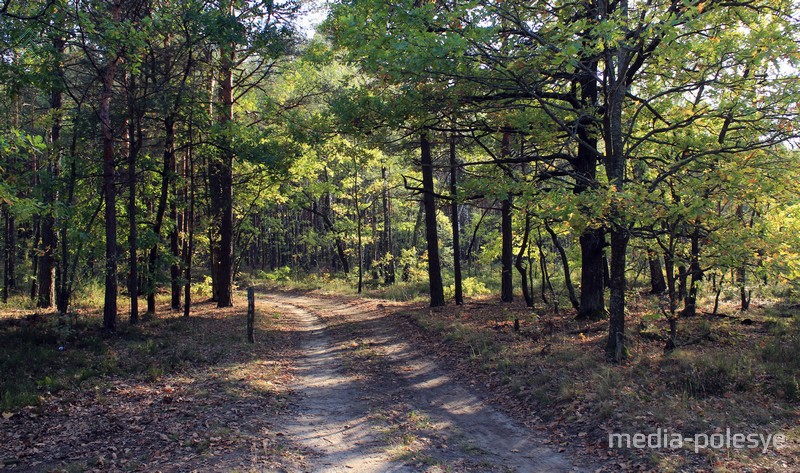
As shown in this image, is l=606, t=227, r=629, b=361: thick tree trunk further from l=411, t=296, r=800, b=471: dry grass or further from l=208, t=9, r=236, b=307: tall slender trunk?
l=208, t=9, r=236, b=307: tall slender trunk

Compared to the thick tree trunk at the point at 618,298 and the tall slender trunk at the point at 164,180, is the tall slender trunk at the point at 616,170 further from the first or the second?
the tall slender trunk at the point at 164,180

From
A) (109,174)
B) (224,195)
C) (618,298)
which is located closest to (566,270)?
(618,298)

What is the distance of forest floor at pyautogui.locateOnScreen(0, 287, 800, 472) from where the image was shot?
17.7 ft

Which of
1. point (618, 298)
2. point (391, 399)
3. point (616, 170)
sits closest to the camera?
point (391, 399)

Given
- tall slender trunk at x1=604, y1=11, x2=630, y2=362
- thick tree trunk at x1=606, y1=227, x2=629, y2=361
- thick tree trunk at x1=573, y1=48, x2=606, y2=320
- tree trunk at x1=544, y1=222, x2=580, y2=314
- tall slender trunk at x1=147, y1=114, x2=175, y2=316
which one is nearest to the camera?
tall slender trunk at x1=604, y1=11, x2=630, y2=362

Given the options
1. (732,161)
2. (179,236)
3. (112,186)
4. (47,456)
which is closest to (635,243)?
(732,161)

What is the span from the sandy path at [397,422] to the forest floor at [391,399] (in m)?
0.03

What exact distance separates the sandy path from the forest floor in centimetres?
3

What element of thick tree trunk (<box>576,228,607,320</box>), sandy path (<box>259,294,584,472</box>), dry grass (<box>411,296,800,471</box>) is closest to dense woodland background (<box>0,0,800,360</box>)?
thick tree trunk (<box>576,228,607,320</box>)

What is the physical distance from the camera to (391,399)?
313 inches

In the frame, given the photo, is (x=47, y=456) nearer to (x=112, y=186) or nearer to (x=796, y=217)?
(x=112, y=186)

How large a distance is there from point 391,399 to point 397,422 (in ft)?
3.69

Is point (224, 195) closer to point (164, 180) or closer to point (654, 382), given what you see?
point (164, 180)

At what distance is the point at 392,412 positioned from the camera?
7258 millimetres
